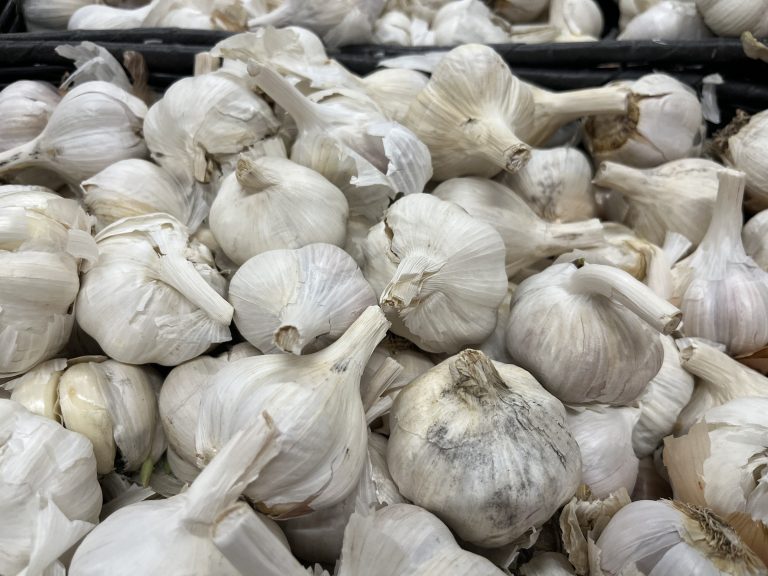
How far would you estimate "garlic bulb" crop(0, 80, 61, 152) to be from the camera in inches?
35.7

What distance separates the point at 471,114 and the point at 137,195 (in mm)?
456

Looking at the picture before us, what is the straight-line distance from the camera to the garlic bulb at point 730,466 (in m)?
0.59

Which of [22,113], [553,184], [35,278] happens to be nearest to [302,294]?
[35,278]

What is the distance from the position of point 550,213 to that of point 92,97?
0.69 meters

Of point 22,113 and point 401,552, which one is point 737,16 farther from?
point 22,113

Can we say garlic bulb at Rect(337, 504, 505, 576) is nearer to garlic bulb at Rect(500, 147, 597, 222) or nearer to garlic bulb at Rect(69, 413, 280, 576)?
garlic bulb at Rect(69, 413, 280, 576)

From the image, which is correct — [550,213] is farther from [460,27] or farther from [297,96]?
[460,27]

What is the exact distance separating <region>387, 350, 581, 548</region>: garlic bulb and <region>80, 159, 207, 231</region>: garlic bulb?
1.39 feet

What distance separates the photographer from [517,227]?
0.82m

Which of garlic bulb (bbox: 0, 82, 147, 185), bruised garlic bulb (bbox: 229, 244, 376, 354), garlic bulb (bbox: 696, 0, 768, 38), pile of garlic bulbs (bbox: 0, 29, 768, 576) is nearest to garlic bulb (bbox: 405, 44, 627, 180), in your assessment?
pile of garlic bulbs (bbox: 0, 29, 768, 576)

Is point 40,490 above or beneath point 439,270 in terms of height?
beneath

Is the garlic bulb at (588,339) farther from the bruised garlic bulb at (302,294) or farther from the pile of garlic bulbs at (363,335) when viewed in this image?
the bruised garlic bulb at (302,294)

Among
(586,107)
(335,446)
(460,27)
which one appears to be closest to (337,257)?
(335,446)

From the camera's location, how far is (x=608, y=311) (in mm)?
673
